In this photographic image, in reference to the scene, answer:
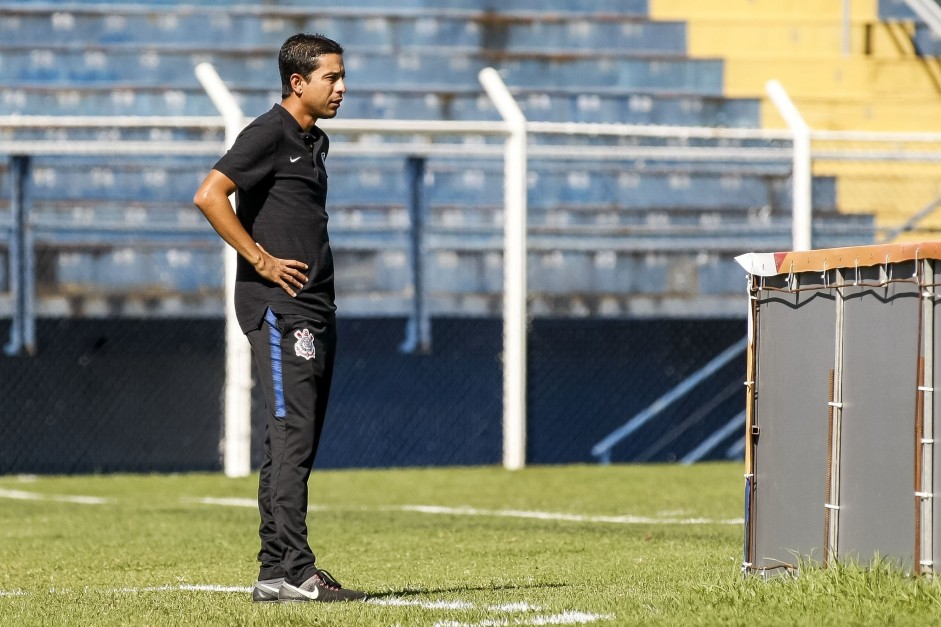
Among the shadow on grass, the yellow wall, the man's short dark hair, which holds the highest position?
the yellow wall

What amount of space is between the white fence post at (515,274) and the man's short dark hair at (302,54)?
5.03 metres

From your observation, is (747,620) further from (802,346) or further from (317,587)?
(317,587)

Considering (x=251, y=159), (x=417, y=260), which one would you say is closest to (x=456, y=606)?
(x=251, y=159)

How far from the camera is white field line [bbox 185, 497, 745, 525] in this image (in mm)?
6410

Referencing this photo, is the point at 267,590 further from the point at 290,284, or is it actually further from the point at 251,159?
the point at 251,159

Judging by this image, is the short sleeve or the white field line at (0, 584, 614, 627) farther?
the short sleeve

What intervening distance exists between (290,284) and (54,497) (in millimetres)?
4515

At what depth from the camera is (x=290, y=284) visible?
3883 millimetres

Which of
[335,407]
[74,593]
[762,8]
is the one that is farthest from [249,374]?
[762,8]

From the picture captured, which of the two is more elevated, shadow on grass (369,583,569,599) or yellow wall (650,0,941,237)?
yellow wall (650,0,941,237)

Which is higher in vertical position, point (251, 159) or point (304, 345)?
point (251, 159)

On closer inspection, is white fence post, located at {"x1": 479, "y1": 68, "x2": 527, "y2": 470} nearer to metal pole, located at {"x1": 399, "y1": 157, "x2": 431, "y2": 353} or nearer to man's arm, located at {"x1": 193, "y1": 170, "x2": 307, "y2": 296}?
metal pole, located at {"x1": 399, "y1": 157, "x2": 431, "y2": 353}

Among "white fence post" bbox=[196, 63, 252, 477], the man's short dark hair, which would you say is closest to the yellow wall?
"white fence post" bbox=[196, 63, 252, 477]

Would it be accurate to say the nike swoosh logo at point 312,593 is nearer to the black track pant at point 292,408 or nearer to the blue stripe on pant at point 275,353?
the black track pant at point 292,408
